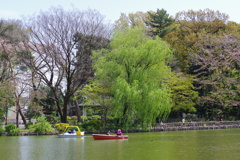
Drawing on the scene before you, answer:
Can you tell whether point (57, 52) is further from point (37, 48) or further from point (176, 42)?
point (176, 42)

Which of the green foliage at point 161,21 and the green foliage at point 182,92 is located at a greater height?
the green foliage at point 161,21

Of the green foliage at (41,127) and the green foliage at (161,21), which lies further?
the green foliage at (161,21)

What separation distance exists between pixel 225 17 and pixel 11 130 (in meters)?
37.7

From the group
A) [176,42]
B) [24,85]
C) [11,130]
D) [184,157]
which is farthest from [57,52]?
[184,157]

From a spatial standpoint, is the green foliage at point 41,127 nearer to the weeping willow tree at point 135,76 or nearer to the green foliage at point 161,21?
the weeping willow tree at point 135,76

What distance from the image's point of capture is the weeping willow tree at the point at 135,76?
34406 mm

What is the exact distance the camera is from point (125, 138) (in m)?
28.7

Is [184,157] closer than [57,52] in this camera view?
Yes

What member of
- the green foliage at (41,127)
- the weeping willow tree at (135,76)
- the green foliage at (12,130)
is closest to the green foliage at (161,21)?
the weeping willow tree at (135,76)

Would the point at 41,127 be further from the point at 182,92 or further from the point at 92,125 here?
the point at 182,92

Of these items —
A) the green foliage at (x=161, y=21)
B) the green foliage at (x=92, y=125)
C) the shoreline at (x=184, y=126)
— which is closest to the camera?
the shoreline at (x=184, y=126)

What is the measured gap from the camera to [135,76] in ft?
116

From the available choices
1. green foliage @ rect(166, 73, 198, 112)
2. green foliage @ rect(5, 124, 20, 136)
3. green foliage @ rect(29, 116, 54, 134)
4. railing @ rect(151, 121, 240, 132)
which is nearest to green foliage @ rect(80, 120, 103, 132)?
green foliage @ rect(29, 116, 54, 134)

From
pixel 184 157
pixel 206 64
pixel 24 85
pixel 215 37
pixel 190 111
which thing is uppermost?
pixel 215 37
